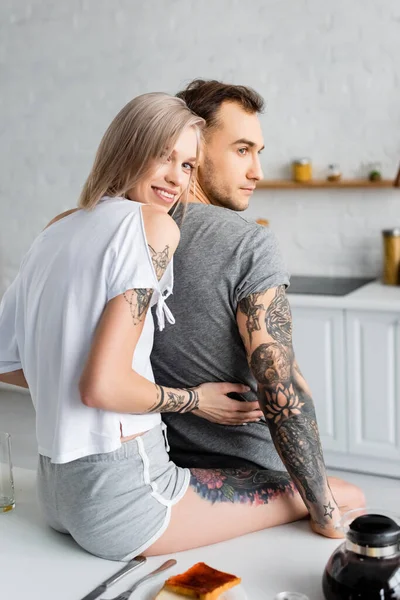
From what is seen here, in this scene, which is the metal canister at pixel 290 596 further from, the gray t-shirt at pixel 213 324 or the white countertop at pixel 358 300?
the white countertop at pixel 358 300

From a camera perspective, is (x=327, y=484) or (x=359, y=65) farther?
(x=359, y=65)

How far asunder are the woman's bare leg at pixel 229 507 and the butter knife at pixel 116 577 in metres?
0.03

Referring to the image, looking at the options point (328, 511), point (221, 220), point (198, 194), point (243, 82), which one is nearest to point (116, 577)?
point (328, 511)

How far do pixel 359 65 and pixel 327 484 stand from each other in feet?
9.53

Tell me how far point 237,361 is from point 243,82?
2908 mm

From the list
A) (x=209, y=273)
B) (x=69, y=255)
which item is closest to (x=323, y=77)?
(x=209, y=273)

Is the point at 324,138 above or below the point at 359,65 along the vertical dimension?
below

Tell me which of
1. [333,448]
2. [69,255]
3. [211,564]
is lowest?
[333,448]

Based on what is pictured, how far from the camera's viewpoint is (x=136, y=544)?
1.60 meters

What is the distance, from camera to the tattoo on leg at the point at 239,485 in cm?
170

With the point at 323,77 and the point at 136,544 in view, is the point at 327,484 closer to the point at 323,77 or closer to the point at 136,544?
the point at 136,544

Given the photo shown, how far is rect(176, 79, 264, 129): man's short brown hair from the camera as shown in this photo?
2.08m

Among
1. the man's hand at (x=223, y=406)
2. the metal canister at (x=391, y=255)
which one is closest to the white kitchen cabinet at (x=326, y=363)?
the metal canister at (x=391, y=255)

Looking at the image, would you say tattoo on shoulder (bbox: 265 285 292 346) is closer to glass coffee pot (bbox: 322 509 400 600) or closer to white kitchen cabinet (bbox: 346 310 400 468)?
glass coffee pot (bbox: 322 509 400 600)
